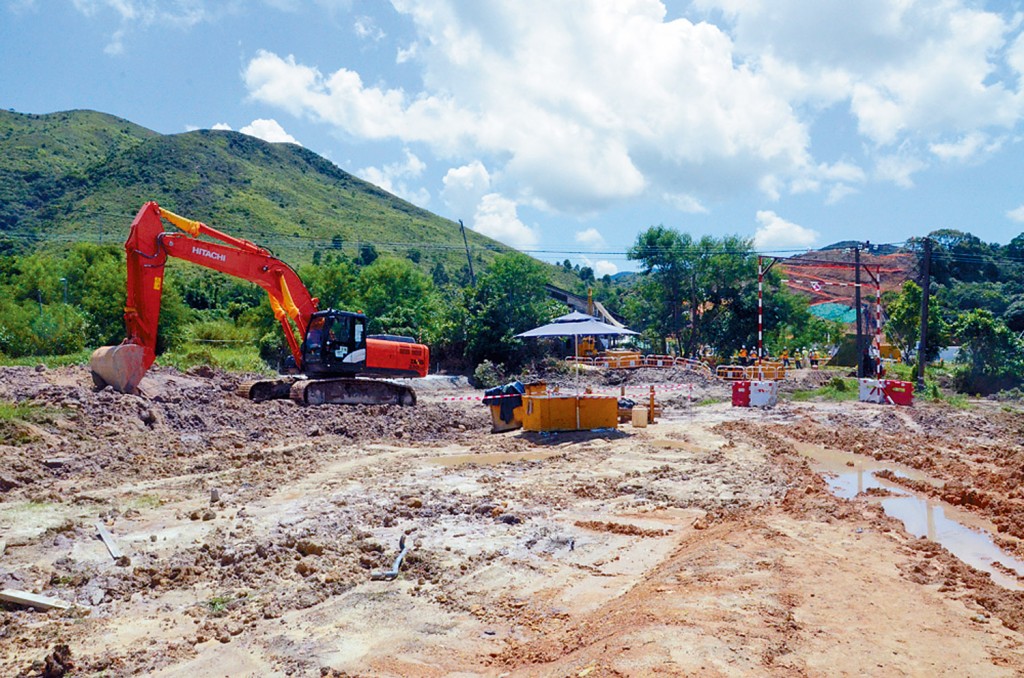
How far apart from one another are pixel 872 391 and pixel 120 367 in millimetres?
21531

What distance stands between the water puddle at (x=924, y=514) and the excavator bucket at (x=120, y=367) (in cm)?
1461

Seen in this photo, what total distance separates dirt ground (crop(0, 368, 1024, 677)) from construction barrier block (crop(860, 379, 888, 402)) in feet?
26.3

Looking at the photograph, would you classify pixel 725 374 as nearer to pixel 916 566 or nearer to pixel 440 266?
pixel 916 566

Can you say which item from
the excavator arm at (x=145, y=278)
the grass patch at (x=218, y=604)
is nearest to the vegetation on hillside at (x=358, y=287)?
the excavator arm at (x=145, y=278)

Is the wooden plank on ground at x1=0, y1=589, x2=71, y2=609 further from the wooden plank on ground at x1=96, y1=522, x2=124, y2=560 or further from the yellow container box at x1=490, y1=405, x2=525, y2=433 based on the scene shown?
the yellow container box at x1=490, y1=405, x2=525, y2=433

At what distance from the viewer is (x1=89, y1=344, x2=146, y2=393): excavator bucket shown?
1698cm

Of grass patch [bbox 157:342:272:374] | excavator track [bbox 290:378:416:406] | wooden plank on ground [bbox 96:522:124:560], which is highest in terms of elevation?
grass patch [bbox 157:342:272:374]

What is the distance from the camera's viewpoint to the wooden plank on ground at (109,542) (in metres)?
7.79

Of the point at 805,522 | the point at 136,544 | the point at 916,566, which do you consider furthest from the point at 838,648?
the point at 136,544

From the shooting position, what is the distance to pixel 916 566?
7074 mm

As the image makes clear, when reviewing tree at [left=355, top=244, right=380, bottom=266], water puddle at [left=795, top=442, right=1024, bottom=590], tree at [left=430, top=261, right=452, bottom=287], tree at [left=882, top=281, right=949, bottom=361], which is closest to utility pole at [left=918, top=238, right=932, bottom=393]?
tree at [left=882, top=281, right=949, bottom=361]

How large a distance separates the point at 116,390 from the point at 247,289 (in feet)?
142

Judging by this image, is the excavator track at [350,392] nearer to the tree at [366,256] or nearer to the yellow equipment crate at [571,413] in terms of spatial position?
the yellow equipment crate at [571,413]

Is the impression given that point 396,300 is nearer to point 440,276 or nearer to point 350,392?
point 350,392
